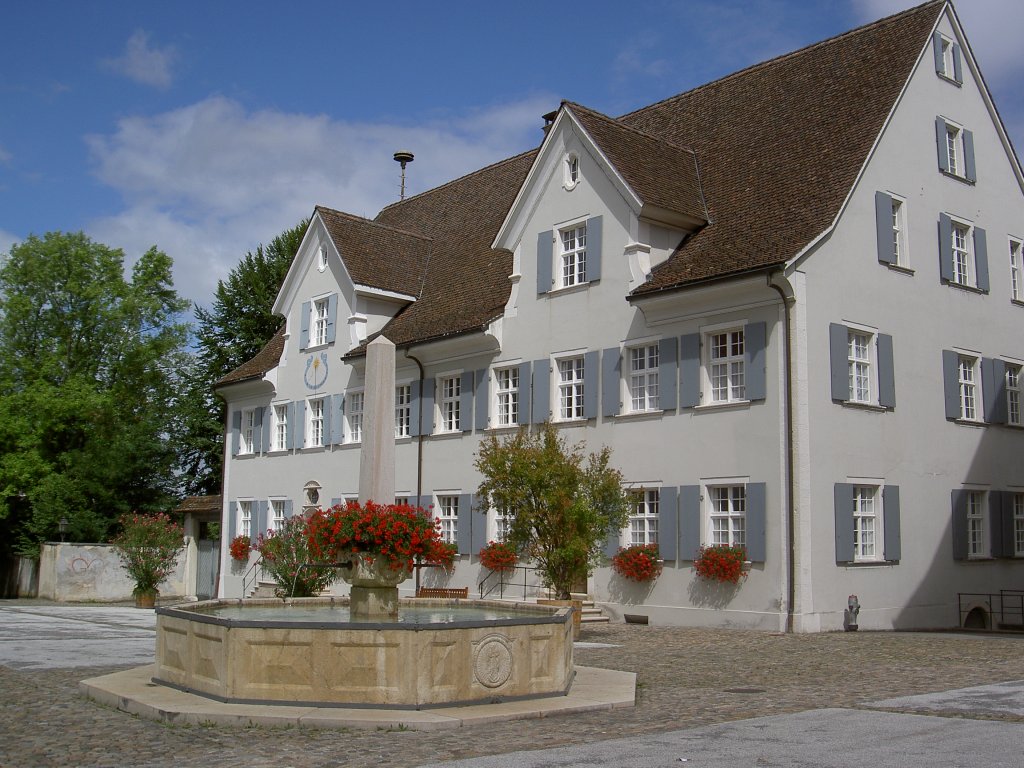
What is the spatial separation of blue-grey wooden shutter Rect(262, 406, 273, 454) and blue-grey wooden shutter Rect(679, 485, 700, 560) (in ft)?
55.6

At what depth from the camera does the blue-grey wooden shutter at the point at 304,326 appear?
33.9m

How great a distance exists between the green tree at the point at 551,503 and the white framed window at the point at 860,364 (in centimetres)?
519

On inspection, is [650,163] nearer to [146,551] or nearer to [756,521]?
[756,521]

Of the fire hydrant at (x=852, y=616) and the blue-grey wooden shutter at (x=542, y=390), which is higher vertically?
the blue-grey wooden shutter at (x=542, y=390)

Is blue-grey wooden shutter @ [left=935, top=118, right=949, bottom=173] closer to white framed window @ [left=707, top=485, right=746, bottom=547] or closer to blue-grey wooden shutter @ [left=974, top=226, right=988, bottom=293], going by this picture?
blue-grey wooden shutter @ [left=974, top=226, right=988, bottom=293]

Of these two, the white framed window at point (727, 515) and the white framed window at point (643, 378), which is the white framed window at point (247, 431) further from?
the white framed window at point (727, 515)

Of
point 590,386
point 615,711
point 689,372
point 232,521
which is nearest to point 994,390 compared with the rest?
point 689,372

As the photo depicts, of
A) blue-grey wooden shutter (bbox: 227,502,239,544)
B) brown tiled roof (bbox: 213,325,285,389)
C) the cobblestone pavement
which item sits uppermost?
brown tiled roof (bbox: 213,325,285,389)

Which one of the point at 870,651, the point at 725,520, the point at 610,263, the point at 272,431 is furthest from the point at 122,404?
the point at 870,651

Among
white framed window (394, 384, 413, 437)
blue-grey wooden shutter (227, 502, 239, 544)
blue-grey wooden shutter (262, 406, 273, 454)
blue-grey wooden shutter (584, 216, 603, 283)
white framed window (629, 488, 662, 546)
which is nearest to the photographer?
white framed window (629, 488, 662, 546)

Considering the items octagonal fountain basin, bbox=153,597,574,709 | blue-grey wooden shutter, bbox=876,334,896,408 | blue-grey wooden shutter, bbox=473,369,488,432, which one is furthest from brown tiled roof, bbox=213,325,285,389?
octagonal fountain basin, bbox=153,597,574,709

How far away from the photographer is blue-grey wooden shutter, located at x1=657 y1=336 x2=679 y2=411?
74.5 ft

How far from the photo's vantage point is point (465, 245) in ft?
106

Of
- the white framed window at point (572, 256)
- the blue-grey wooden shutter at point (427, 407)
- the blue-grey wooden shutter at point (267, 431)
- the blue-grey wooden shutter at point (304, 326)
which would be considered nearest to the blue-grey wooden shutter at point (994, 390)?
the white framed window at point (572, 256)
